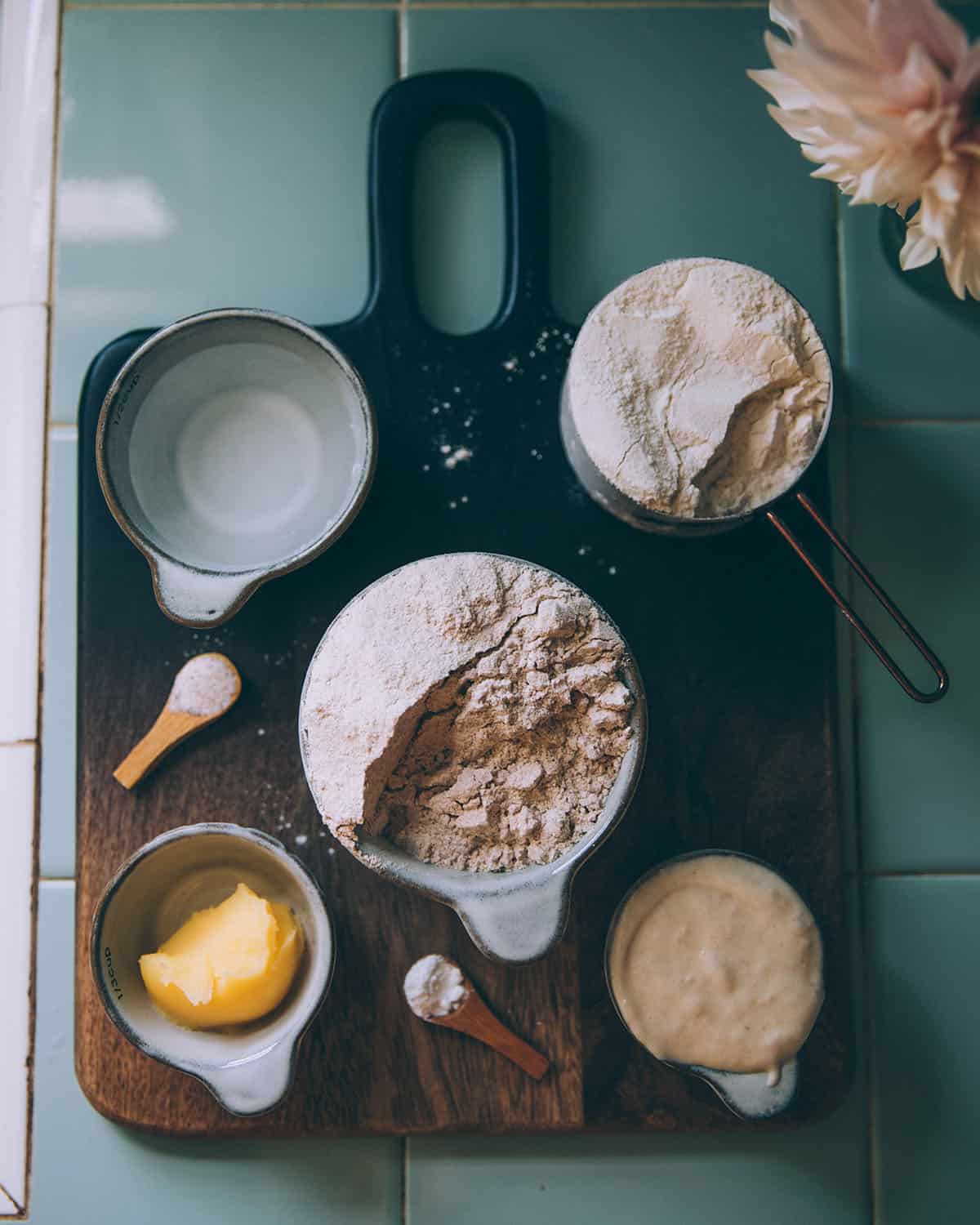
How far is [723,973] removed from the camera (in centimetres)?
68

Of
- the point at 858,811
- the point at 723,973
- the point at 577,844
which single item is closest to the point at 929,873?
the point at 858,811

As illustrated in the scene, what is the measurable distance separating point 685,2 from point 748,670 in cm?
51

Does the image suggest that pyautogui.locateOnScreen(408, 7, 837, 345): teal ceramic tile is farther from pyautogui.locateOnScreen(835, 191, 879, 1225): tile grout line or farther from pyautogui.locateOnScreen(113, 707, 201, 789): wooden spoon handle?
pyautogui.locateOnScreen(113, 707, 201, 789): wooden spoon handle

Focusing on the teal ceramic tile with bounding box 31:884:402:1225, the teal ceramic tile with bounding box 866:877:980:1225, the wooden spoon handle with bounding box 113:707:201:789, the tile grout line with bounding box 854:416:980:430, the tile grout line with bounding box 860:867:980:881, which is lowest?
the teal ceramic tile with bounding box 31:884:402:1225

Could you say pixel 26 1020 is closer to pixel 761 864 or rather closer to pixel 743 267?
pixel 761 864

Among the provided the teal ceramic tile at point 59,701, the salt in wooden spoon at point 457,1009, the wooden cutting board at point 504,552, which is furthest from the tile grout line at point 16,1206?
the salt in wooden spoon at point 457,1009

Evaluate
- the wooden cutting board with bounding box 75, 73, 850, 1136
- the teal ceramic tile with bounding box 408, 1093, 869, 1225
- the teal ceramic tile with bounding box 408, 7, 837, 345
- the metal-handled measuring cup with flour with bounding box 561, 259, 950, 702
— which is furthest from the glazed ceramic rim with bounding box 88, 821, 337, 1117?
the teal ceramic tile with bounding box 408, 7, 837, 345

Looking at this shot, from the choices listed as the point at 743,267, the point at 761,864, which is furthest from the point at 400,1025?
the point at 743,267

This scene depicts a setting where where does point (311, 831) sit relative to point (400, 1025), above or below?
above

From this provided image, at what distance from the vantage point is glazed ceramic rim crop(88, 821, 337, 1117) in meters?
0.64

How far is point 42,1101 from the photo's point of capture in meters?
0.74

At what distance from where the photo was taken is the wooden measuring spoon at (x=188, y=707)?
71cm

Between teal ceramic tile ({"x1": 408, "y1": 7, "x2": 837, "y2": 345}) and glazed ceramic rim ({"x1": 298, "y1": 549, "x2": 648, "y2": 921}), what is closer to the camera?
glazed ceramic rim ({"x1": 298, "y1": 549, "x2": 648, "y2": 921})

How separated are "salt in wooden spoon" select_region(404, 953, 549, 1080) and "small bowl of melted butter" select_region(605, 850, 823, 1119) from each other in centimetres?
8
